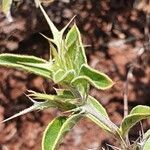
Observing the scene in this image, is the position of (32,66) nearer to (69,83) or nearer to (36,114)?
(69,83)

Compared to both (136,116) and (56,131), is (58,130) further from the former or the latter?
(136,116)

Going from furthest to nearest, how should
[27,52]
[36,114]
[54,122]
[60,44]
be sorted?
[27,52], [36,114], [54,122], [60,44]

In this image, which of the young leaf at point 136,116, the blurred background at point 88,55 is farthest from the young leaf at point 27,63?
the blurred background at point 88,55

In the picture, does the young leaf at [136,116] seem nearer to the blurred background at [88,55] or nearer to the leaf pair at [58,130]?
the leaf pair at [58,130]

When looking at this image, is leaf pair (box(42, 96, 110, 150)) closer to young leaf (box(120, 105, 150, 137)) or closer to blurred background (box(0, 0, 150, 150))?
young leaf (box(120, 105, 150, 137))

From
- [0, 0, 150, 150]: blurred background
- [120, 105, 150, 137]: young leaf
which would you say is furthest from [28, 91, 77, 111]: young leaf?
[0, 0, 150, 150]: blurred background

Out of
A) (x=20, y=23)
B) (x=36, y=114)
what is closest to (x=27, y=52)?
(x=20, y=23)
